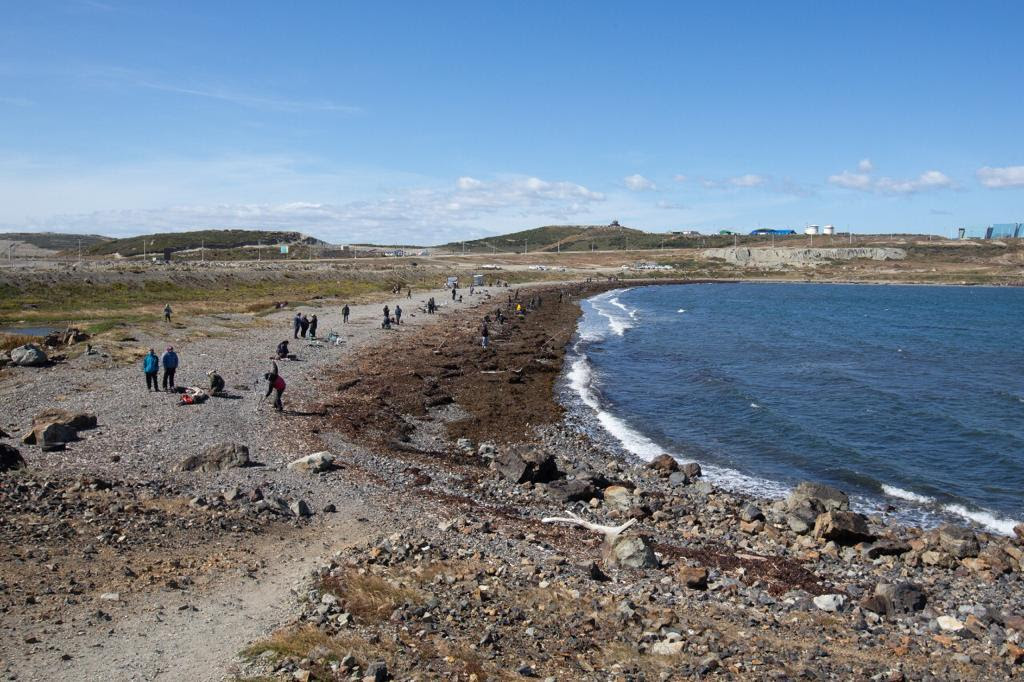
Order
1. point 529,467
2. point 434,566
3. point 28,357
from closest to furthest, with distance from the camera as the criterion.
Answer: point 434,566 → point 529,467 → point 28,357

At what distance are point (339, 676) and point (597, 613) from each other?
4.42m

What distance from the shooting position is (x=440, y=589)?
1230cm

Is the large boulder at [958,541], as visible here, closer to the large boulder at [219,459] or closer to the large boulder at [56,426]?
the large boulder at [219,459]

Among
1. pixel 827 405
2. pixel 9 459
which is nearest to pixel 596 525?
pixel 9 459

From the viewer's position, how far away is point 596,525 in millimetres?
16688

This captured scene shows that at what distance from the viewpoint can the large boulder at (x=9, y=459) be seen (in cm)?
1627

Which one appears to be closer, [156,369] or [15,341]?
[156,369]

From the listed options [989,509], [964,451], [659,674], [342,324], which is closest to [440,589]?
[659,674]

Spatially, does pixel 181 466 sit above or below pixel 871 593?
above

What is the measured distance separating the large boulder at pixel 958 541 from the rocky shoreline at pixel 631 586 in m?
0.04

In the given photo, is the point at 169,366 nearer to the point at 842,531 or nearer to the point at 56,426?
the point at 56,426

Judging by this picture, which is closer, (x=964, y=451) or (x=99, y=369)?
(x=964, y=451)

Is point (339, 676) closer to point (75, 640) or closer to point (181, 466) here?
point (75, 640)

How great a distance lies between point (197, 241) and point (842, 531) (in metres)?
171
